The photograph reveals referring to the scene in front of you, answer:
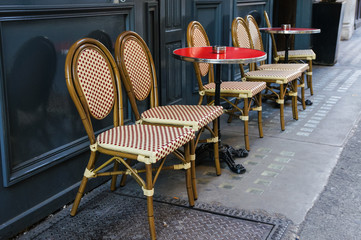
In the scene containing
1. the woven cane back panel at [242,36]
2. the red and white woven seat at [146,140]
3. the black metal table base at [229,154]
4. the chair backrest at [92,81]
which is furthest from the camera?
the woven cane back panel at [242,36]

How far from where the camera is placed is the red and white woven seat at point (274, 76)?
14.4 feet

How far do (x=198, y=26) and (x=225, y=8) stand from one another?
4.26 feet

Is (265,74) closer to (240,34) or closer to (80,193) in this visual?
(240,34)

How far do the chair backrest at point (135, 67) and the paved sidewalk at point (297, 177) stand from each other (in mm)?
653

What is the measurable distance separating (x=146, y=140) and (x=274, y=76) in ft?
7.56

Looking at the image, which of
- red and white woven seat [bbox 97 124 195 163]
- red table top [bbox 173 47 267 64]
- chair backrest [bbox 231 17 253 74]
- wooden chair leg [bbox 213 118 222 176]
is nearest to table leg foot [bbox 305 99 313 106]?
chair backrest [bbox 231 17 253 74]

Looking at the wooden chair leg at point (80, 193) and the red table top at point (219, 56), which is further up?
the red table top at point (219, 56)

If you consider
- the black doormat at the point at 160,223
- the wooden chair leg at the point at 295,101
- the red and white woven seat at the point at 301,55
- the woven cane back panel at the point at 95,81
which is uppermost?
the woven cane back panel at the point at 95,81

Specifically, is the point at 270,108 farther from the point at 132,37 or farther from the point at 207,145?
the point at 132,37

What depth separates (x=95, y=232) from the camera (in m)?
2.56

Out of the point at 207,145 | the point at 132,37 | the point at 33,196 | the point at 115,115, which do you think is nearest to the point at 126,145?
the point at 115,115

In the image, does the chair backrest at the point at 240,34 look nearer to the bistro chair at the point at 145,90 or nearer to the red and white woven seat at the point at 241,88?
the red and white woven seat at the point at 241,88

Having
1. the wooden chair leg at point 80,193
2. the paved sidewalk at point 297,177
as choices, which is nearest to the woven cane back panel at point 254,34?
the paved sidewalk at point 297,177

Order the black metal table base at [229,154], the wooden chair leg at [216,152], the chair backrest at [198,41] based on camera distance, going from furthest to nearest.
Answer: the chair backrest at [198,41] → the black metal table base at [229,154] → the wooden chair leg at [216,152]
